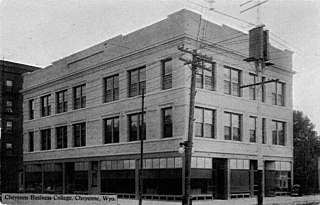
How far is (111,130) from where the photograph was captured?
1375 inches

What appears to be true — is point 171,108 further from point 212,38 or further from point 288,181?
point 288,181

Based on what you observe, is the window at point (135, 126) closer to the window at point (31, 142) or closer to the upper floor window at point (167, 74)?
the upper floor window at point (167, 74)

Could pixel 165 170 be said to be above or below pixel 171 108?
below

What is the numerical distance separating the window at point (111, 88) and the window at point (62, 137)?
7117mm

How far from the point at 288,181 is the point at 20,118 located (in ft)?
105

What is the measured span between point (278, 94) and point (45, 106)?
22.6 meters

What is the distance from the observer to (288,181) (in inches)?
1470

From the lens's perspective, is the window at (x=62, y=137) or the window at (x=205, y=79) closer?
the window at (x=205, y=79)

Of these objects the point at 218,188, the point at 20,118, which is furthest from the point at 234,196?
the point at 20,118

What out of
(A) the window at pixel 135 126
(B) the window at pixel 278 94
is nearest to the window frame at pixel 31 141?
(A) the window at pixel 135 126

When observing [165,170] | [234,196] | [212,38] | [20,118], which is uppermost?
[212,38]

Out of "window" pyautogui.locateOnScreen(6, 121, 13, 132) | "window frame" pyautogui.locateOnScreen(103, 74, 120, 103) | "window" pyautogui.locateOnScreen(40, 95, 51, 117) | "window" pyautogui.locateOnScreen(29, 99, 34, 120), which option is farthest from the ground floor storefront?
"window" pyautogui.locateOnScreen(6, 121, 13, 132)

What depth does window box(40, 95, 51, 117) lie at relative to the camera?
43.6m

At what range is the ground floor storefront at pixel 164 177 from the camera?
28781 millimetres
